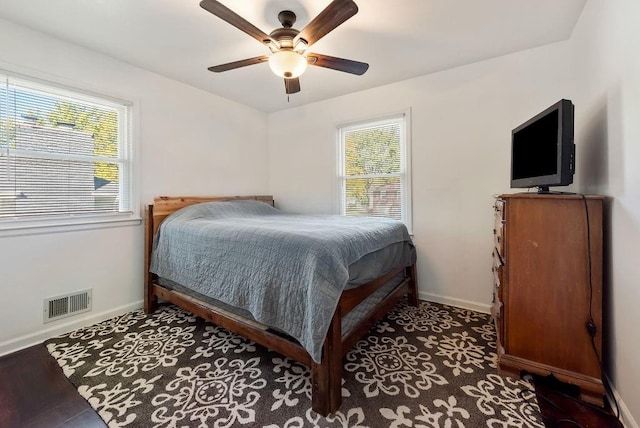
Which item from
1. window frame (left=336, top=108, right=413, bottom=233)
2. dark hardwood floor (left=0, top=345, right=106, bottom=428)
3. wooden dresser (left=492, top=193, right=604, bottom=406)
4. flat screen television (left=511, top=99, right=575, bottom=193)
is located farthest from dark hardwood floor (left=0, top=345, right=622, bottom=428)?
window frame (left=336, top=108, right=413, bottom=233)

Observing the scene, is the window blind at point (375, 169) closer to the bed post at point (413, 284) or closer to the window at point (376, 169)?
the window at point (376, 169)

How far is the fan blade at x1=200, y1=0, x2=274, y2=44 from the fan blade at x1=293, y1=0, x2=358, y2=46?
26 centimetres

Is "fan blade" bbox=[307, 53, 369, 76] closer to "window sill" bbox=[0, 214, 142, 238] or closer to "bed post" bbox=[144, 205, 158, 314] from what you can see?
"bed post" bbox=[144, 205, 158, 314]

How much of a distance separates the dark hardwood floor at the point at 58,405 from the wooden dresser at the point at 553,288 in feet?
0.35

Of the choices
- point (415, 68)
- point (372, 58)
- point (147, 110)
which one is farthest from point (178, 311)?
point (415, 68)

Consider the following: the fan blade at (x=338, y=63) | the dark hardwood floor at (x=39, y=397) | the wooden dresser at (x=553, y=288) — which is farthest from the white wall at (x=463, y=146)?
the dark hardwood floor at (x=39, y=397)

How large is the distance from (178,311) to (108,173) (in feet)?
4.80

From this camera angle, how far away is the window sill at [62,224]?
78.8 inches

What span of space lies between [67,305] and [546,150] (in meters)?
3.69

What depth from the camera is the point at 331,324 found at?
1423mm

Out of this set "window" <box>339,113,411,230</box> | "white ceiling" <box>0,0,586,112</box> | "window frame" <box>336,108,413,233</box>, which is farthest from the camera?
"window" <box>339,113,411,230</box>

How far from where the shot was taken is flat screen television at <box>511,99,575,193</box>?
1472 millimetres

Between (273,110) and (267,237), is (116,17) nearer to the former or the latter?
(267,237)

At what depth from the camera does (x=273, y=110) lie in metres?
4.03
